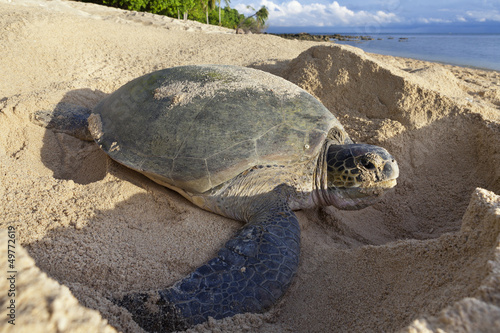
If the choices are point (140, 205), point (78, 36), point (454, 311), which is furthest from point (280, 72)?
point (454, 311)

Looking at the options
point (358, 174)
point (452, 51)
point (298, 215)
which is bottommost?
point (298, 215)

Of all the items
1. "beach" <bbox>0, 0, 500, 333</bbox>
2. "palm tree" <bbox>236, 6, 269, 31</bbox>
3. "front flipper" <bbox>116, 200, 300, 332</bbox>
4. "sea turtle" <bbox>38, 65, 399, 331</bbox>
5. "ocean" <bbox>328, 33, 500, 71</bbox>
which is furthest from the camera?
"palm tree" <bbox>236, 6, 269, 31</bbox>

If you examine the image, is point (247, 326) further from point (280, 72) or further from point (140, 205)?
point (280, 72)

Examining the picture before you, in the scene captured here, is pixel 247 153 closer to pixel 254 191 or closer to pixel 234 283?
pixel 254 191

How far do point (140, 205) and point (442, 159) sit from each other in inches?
122

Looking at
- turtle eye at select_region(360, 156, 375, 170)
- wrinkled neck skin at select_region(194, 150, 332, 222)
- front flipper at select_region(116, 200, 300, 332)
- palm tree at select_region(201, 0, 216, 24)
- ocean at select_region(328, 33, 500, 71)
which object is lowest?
front flipper at select_region(116, 200, 300, 332)

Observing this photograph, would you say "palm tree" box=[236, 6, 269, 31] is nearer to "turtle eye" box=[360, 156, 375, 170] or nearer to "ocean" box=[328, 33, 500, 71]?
"ocean" box=[328, 33, 500, 71]

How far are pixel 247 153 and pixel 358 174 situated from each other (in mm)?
883

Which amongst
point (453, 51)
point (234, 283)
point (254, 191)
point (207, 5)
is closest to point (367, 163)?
point (254, 191)

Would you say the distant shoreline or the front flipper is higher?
the distant shoreline

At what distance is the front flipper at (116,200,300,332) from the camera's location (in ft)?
4.72

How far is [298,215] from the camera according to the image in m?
2.50

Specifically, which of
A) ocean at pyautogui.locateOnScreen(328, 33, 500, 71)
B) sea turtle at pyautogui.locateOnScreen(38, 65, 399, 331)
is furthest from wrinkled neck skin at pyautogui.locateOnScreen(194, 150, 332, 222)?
ocean at pyautogui.locateOnScreen(328, 33, 500, 71)

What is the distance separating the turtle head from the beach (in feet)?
1.02
